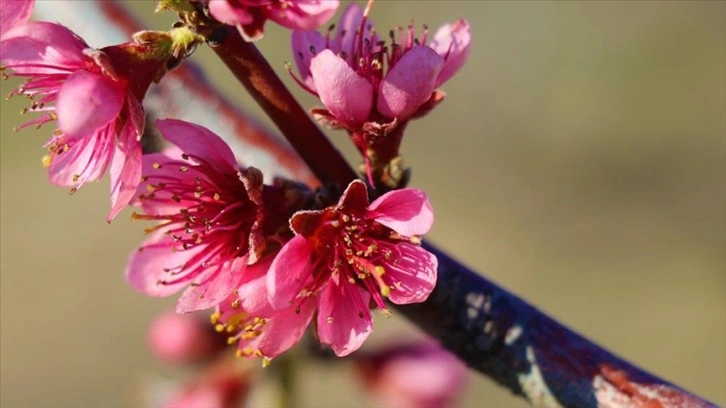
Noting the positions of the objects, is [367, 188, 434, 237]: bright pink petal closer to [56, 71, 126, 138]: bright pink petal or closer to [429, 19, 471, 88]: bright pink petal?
[429, 19, 471, 88]: bright pink petal

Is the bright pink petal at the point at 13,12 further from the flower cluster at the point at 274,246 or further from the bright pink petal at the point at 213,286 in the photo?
the bright pink petal at the point at 213,286

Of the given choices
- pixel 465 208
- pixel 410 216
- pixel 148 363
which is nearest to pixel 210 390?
pixel 410 216

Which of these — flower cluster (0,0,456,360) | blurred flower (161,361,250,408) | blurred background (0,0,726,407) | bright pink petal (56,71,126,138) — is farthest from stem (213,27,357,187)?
blurred background (0,0,726,407)

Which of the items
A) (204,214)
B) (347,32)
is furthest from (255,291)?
(347,32)

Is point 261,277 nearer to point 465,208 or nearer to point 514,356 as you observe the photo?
point 514,356

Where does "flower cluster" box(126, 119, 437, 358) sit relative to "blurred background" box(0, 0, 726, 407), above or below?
above
